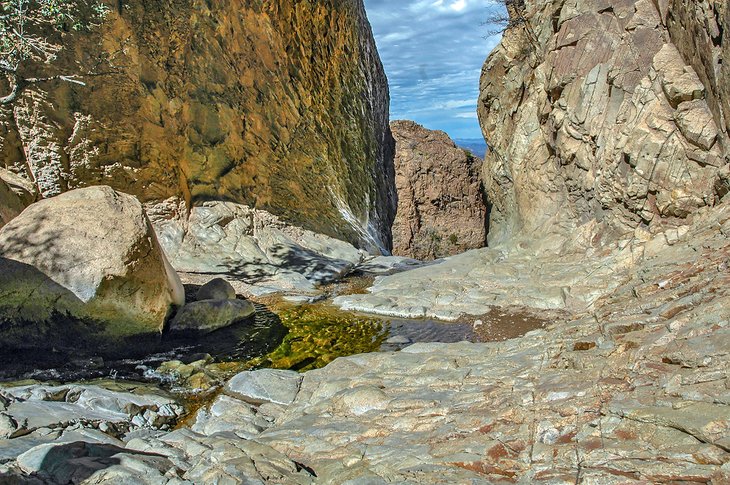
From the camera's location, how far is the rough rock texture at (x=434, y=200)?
30562 mm

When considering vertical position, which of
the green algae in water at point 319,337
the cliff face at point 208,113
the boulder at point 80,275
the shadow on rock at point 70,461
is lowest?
the green algae in water at point 319,337

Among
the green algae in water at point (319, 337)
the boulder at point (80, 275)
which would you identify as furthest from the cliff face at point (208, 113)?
the green algae in water at point (319, 337)

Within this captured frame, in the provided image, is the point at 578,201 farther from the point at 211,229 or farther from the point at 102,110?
the point at 102,110

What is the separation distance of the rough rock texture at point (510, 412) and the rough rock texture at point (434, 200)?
22.2 meters

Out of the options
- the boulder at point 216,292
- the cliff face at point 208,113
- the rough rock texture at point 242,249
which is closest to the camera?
the boulder at point 216,292

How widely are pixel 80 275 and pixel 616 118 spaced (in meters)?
12.1

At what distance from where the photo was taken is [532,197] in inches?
731

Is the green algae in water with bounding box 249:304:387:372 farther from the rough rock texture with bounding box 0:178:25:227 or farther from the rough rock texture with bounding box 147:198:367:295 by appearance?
the rough rock texture with bounding box 0:178:25:227

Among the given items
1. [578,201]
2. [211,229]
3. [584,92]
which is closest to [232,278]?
[211,229]

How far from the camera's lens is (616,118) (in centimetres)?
1437

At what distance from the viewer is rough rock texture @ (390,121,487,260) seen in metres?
30.6

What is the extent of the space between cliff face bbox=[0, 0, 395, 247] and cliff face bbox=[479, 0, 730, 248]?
6359mm

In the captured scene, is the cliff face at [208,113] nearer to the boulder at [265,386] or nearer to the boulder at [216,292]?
the boulder at [216,292]

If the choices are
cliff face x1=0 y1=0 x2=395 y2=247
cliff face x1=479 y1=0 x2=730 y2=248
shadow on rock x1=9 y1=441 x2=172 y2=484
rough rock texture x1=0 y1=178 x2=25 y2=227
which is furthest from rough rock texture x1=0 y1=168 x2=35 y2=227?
cliff face x1=479 y1=0 x2=730 y2=248
